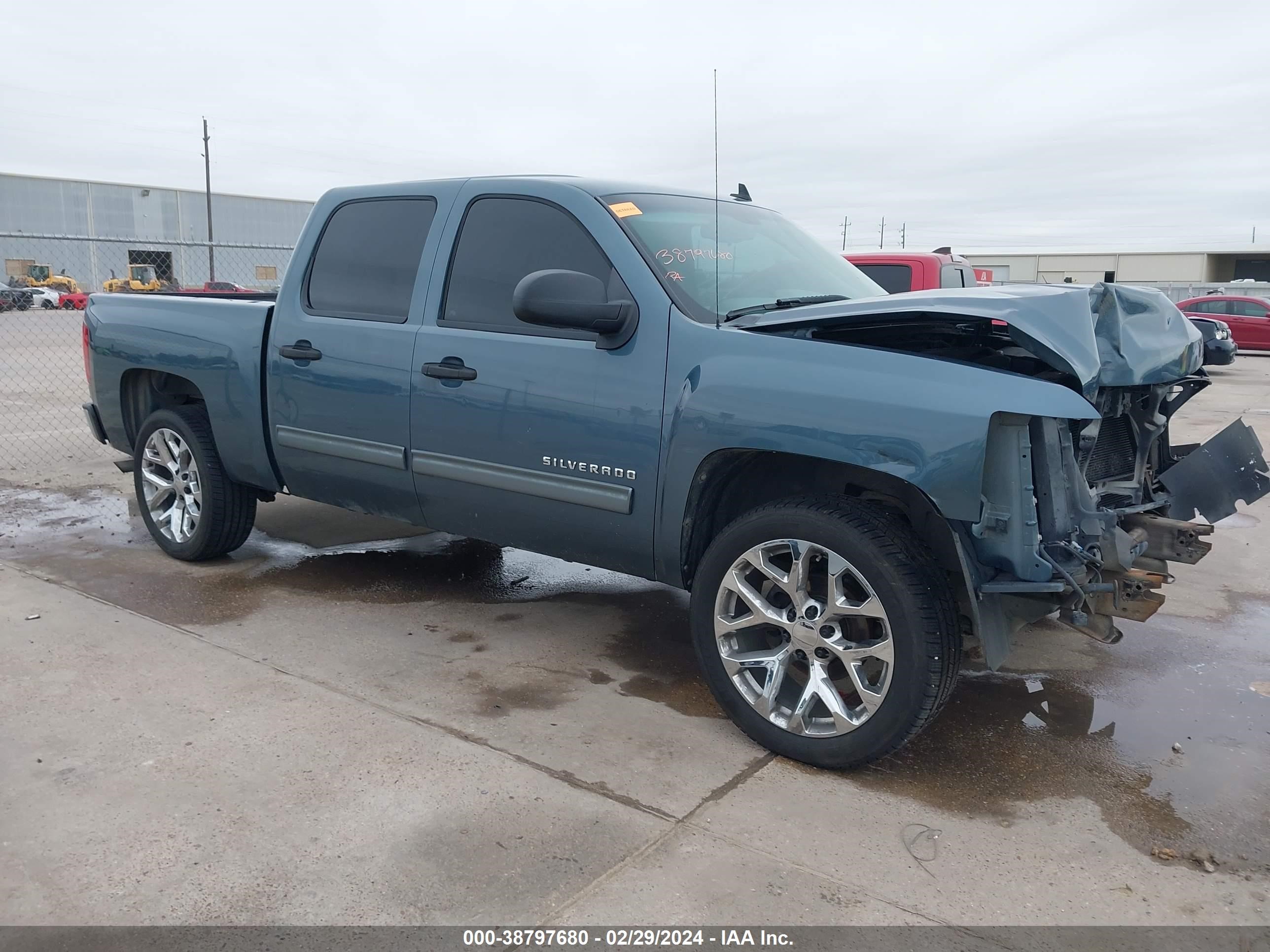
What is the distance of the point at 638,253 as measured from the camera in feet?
12.7

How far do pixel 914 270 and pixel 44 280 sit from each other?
46.3 m

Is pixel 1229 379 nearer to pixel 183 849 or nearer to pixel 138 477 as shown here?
pixel 138 477

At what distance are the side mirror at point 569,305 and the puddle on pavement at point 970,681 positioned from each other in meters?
1.42

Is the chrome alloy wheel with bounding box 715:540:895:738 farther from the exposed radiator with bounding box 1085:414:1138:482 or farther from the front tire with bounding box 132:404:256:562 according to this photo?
the front tire with bounding box 132:404:256:562

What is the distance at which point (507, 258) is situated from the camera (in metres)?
4.23

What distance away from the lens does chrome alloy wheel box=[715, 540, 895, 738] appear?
10.8ft

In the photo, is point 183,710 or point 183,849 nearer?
point 183,849

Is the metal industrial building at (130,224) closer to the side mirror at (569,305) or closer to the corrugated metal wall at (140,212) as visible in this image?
the corrugated metal wall at (140,212)

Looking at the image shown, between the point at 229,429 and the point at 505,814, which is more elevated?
the point at 229,429

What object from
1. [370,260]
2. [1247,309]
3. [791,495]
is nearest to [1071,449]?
[791,495]

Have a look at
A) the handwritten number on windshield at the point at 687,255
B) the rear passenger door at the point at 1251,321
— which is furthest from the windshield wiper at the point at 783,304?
the rear passenger door at the point at 1251,321

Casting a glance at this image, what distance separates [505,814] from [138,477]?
3720 mm

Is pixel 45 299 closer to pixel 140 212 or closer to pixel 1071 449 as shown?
pixel 140 212

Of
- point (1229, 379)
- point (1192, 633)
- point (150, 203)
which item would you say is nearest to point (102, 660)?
point (1192, 633)
